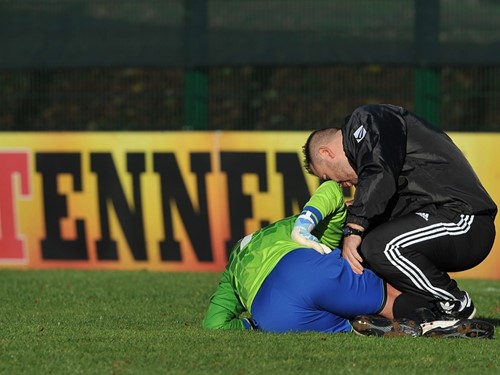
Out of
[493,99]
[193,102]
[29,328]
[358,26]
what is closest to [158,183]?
[193,102]

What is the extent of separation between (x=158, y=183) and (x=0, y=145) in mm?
1670

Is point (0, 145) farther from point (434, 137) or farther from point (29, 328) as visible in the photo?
point (434, 137)

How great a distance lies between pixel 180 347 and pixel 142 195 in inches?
234

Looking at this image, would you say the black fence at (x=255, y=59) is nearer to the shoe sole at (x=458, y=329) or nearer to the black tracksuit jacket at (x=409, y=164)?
the black tracksuit jacket at (x=409, y=164)

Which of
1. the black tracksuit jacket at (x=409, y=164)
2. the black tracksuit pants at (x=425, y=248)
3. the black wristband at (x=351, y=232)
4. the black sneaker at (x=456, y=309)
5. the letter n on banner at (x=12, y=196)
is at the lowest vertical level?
the letter n on banner at (x=12, y=196)

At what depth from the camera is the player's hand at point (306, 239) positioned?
7.32 m

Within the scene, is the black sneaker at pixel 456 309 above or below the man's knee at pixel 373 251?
below

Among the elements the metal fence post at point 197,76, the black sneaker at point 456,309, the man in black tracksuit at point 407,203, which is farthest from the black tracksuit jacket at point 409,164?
the metal fence post at point 197,76

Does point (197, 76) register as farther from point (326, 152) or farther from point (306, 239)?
point (306, 239)

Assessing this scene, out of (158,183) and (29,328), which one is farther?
(158,183)

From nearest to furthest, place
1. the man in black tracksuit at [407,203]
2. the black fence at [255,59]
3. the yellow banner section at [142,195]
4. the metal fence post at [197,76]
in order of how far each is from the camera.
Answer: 1. the man in black tracksuit at [407,203]
2. the yellow banner section at [142,195]
3. the black fence at [255,59]
4. the metal fence post at [197,76]

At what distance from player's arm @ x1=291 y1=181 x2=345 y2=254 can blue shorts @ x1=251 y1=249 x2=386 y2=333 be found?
0.26ft

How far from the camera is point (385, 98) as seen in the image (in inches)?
559

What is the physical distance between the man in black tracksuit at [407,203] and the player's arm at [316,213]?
124 millimetres
